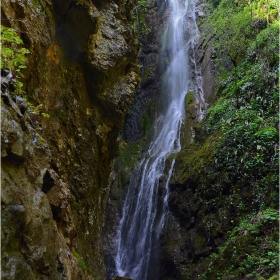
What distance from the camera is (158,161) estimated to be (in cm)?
1817

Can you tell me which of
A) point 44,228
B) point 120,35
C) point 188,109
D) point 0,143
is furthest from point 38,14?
point 188,109

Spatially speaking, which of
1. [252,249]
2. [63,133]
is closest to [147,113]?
[63,133]

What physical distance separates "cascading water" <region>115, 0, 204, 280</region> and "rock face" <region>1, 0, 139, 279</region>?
12.0 ft

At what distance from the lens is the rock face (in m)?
4.20

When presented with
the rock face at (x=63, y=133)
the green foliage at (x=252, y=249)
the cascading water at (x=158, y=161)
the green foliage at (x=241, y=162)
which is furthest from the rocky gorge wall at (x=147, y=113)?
the rock face at (x=63, y=133)

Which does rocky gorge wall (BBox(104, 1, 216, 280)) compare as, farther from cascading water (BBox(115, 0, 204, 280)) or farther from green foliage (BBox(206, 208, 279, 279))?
green foliage (BBox(206, 208, 279, 279))

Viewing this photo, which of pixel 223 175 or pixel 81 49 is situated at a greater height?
pixel 81 49

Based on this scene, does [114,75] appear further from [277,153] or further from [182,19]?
[182,19]

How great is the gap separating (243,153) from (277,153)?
5.20ft

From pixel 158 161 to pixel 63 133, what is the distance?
9858mm

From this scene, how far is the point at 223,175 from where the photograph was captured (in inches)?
456

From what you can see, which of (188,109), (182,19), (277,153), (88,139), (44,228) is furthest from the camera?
(182,19)

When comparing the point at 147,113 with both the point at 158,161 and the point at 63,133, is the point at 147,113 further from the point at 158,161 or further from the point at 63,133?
the point at 63,133

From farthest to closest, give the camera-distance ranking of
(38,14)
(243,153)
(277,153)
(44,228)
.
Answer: (243,153), (277,153), (38,14), (44,228)
